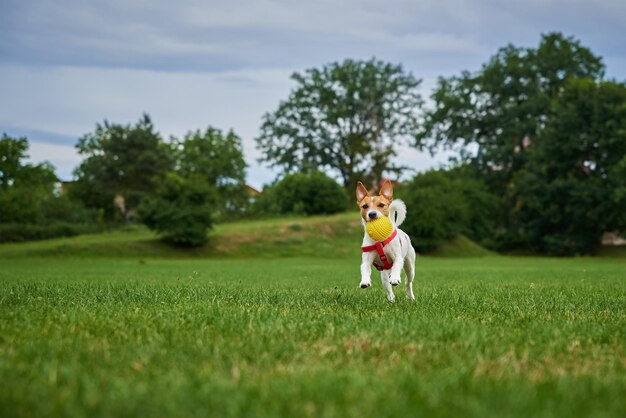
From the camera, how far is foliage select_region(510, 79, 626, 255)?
5331 cm

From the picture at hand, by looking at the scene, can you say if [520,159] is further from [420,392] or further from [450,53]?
[420,392]

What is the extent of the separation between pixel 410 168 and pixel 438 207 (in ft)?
86.1

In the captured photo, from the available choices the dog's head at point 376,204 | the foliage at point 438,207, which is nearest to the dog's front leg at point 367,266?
the dog's head at point 376,204

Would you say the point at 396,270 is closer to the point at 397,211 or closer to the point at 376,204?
the point at 376,204

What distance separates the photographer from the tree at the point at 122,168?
80938 millimetres

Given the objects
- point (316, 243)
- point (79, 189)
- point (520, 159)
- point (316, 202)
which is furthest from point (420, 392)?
point (79, 189)

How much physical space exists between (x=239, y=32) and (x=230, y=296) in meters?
29.2

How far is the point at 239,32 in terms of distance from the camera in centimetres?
3794

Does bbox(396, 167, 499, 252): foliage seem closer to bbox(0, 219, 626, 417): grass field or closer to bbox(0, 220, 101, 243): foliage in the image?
bbox(0, 220, 101, 243): foliage

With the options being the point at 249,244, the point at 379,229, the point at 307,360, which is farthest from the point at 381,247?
the point at 249,244

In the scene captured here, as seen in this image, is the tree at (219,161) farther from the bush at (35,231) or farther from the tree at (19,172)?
the bush at (35,231)

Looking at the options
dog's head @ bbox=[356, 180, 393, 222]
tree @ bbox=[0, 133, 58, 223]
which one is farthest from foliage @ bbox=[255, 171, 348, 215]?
dog's head @ bbox=[356, 180, 393, 222]

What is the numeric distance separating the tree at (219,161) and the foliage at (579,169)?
35748mm

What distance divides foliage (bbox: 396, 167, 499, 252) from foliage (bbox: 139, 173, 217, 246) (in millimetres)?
14819
